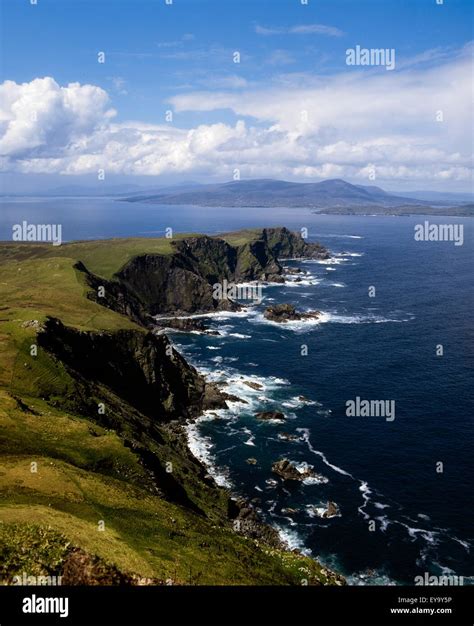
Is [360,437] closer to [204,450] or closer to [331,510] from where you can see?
[331,510]

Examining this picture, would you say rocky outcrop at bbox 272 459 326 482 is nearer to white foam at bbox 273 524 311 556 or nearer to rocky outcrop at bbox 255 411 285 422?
white foam at bbox 273 524 311 556

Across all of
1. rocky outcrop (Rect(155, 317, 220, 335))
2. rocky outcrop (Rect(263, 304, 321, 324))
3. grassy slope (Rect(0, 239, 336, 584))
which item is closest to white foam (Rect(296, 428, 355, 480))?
grassy slope (Rect(0, 239, 336, 584))

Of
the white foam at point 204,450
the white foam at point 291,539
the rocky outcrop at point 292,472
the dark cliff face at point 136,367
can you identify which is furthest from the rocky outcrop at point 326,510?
the dark cliff face at point 136,367

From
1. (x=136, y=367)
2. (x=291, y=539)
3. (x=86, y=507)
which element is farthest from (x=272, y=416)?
(x=86, y=507)

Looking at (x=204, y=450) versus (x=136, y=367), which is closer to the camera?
(x=204, y=450)

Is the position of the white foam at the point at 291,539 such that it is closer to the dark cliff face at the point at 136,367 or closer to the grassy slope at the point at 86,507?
the grassy slope at the point at 86,507

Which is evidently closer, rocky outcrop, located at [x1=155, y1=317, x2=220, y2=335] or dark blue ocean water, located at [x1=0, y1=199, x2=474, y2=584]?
dark blue ocean water, located at [x1=0, y1=199, x2=474, y2=584]
